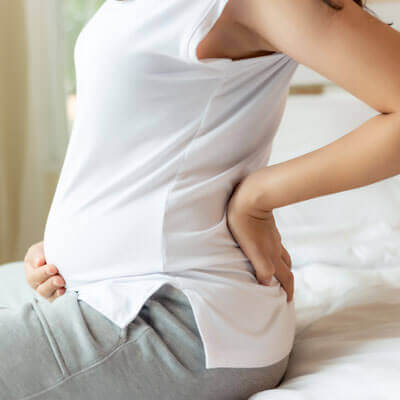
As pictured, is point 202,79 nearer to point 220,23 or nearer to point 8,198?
point 220,23

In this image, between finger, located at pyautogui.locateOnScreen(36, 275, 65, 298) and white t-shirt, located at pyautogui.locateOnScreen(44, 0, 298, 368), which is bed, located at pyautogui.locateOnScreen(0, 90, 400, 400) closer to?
white t-shirt, located at pyautogui.locateOnScreen(44, 0, 298, 368)

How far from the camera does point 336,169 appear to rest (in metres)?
0.75

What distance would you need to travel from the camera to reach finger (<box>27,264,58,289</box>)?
89cm

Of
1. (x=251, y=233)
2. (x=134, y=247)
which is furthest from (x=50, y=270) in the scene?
(x=251, y=233)

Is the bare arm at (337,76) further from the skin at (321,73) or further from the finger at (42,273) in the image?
the finger at (42,273)

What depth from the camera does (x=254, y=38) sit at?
74cm

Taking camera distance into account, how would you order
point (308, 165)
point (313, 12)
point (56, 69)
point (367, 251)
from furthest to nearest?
point (56, 69) < point (367, 251) < point (308, 165) < point (313, 12)

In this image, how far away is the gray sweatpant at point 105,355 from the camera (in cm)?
71

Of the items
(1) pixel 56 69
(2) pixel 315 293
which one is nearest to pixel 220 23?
(2) pixel 315 293

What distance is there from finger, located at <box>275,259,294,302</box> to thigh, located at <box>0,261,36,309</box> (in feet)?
1.87

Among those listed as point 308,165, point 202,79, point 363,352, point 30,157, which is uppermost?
point 202,79

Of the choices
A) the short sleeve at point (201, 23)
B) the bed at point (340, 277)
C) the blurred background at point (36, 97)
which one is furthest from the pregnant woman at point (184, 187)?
the blurred background at point (36, 97)

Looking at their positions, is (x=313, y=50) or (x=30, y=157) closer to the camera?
(x=313, y=50)

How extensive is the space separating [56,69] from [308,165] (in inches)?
67.4
